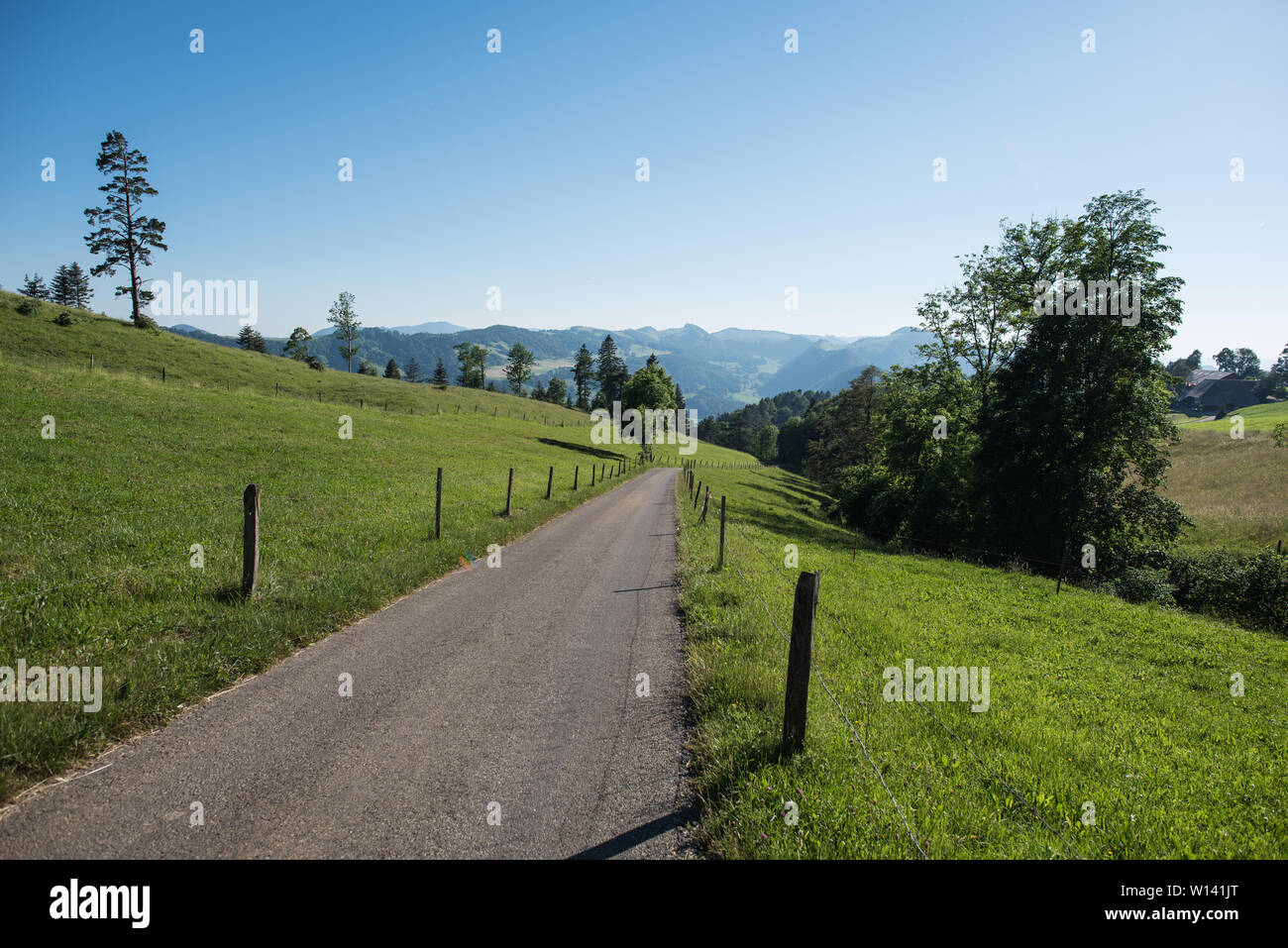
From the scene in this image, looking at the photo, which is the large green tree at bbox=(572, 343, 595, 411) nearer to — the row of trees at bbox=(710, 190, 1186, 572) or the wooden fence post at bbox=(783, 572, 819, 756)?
the row of trees at bbox=(710, 190, 1186, 572)

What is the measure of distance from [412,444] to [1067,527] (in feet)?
128

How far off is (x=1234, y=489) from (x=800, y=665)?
51.6 meters

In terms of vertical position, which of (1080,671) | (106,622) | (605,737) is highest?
(106,622)

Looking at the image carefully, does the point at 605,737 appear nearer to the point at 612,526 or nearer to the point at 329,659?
the point at 329,659

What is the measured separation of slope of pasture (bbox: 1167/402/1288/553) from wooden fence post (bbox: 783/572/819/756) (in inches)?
1267

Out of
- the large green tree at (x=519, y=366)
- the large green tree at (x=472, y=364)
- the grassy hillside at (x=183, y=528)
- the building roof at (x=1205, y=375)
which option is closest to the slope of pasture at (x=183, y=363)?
the grassy hillside at (x=183, y=528)

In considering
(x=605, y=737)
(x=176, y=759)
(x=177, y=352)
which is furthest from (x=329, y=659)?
(x=177, y=352)

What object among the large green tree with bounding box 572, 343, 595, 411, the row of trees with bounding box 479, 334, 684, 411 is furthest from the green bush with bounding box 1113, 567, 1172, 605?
the large green tree with bounding box 572, 343, 595, 411

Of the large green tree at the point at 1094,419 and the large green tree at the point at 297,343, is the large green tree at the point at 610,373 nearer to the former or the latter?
the large green tree at the point at 297,343

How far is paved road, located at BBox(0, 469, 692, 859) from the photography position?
13.3 feet

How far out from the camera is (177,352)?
204 ft

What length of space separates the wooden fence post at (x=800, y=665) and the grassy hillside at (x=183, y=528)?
20.6 ft

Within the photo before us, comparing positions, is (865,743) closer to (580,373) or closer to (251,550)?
(251,550)
